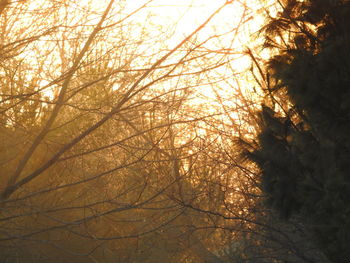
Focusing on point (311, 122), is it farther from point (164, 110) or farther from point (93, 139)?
point (93, 139)

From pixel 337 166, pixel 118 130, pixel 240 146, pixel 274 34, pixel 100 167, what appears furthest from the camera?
pixel 100 167

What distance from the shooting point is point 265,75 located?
20.0 ft

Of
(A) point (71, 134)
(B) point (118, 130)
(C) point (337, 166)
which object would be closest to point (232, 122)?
(B) point (118, 130)

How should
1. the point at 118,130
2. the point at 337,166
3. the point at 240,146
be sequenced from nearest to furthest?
the point at 337,166 → the point at 240,146 → the point at 118,130

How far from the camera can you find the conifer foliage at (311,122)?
4941 mm

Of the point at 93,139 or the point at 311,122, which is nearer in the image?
the point at 311,122

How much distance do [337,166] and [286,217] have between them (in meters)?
1.19

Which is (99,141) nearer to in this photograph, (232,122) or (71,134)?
(71,134)

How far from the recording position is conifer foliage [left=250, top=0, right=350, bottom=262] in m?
4.94

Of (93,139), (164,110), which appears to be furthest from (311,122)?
(93,139)

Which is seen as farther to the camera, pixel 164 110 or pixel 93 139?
pixel 93 139

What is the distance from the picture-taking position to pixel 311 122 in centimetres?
524

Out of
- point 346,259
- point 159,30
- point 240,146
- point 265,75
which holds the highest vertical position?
point 159,30

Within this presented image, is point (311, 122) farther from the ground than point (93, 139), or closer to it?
closer to it
